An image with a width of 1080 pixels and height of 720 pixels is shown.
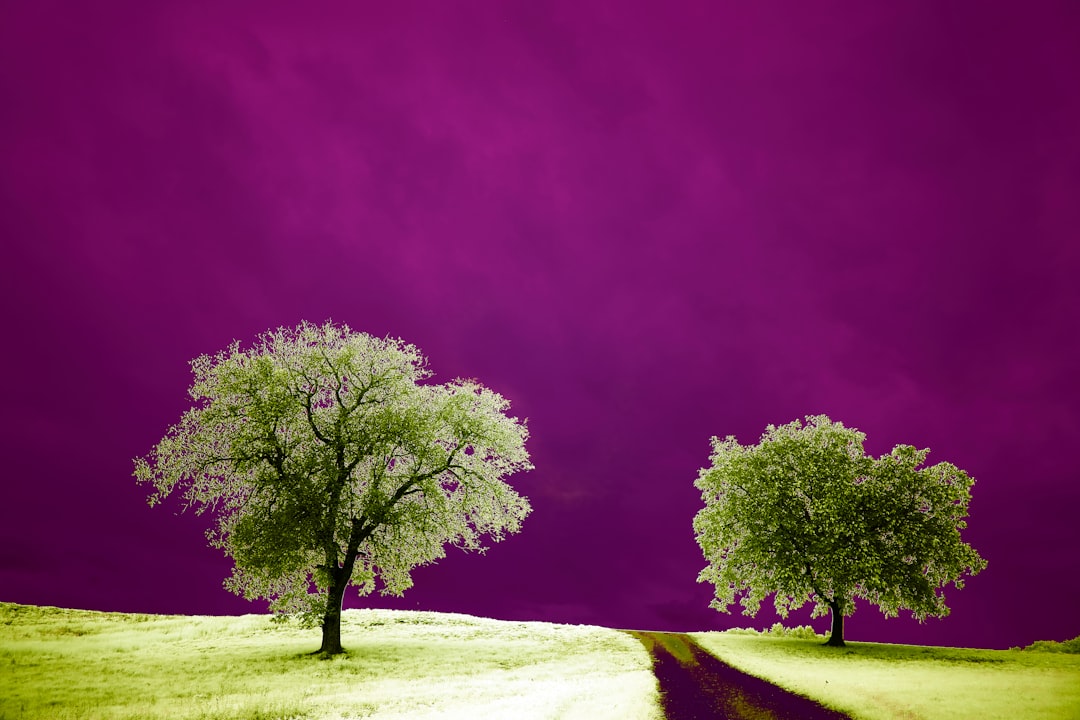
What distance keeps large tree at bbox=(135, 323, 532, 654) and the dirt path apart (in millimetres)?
12903

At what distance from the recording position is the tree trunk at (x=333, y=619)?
28609mm

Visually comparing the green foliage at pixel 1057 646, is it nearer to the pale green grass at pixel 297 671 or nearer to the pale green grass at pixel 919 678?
the pale green grass at pixel 919 678

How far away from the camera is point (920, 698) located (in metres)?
17.8

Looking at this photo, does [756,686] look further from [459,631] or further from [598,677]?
[459,631]

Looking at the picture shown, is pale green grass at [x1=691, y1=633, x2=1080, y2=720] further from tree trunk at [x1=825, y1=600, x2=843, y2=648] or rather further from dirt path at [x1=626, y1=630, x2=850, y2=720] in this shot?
tree trunk at [x1=825, y1=600, x2=843, y2=648]

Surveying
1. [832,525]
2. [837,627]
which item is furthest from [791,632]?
[832,525]

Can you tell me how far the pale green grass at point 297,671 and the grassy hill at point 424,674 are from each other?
12 cm

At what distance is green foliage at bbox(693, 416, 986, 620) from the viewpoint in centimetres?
3628

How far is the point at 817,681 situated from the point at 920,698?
14.8ft

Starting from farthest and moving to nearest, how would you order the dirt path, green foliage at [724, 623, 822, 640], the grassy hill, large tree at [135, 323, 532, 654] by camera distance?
1. green foliage at [724, 623, 822, 640]
2. large tree at [135, 323, 532, 654]
3. the grassy hill
4. the dirt path

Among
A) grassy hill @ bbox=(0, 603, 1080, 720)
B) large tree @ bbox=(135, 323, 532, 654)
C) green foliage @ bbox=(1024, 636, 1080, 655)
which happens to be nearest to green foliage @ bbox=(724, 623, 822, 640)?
grassy hill @ bbox=(0, 603, 1080, 720)

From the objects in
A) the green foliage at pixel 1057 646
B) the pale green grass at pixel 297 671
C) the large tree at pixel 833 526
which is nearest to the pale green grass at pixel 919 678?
the large tree at pixel 833 526

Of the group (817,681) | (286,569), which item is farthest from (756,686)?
(286,569)

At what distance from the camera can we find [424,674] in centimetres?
2480
